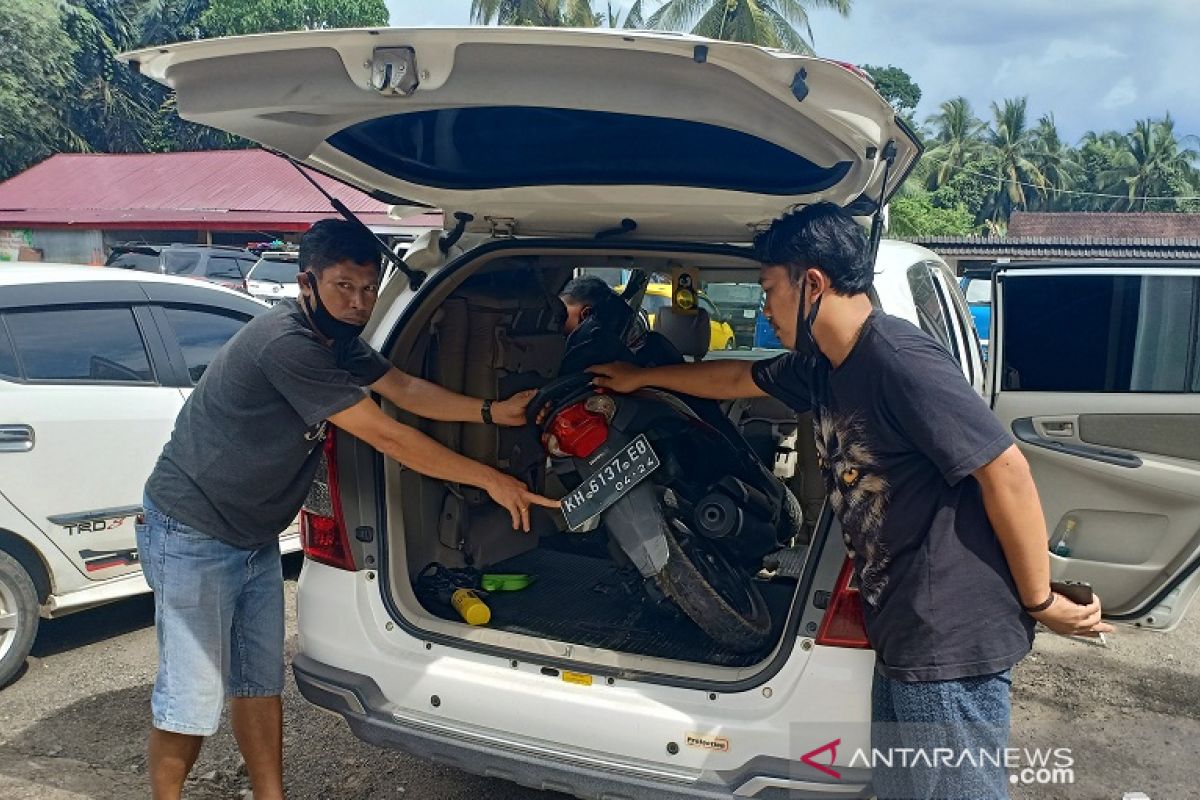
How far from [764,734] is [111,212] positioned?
2765 centimetres

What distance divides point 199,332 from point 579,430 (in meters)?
2.60

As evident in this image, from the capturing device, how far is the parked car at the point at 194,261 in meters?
17.1

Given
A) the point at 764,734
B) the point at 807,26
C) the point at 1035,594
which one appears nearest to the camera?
the point at 1035,594

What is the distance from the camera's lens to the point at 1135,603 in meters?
3.32

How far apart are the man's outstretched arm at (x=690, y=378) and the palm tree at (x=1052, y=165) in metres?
54.7

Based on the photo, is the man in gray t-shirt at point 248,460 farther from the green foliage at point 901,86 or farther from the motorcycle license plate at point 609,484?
the green foliage at point 901,86

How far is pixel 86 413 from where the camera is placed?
3975mm

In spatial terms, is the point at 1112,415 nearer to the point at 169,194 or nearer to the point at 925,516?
the point at 925,516

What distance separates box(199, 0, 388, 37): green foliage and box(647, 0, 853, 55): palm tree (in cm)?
1282

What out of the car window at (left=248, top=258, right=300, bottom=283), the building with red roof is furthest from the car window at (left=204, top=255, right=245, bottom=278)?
Result: the building with red roof

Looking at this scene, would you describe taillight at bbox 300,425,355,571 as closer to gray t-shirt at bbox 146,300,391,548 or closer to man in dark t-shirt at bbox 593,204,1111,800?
gray t-shirt at bbox 146,300,391,548

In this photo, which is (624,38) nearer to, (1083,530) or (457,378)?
(457,378)

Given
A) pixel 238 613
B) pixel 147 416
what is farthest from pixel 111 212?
pixel 238 613

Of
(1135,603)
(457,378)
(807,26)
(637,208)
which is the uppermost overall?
(807,26)
